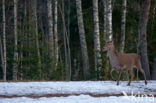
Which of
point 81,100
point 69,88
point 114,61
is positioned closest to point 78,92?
point 69,88

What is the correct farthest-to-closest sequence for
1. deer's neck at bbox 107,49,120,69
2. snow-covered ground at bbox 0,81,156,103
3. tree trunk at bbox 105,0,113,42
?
tree trunk at bbox 105,0,113,42 < deer's neck at bbox 107,49,120,69 < snow-covered ground at bbox 0,81,156,103

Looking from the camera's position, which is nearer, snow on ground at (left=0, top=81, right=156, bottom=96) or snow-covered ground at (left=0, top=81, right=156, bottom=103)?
snow-covered ground at (left=0, top=81, right=156, bottom=103)

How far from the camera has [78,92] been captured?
1573 cm

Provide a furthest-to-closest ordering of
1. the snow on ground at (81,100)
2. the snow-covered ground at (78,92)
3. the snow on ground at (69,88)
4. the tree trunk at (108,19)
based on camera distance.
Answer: the tree trunk at (108,19)
the snow on ground at (69,88)
the snow-covered ground at (78,92)
the snow on ground at (81,100)

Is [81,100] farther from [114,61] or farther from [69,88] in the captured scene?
[114,61]

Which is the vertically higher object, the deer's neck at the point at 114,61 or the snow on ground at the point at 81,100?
the deer's neck at the point at 114,61

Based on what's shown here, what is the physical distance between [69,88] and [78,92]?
0.57 metres

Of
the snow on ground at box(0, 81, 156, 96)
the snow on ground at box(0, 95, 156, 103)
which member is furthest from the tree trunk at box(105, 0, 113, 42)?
the snow on ground at box(0, 95, 156, 103)

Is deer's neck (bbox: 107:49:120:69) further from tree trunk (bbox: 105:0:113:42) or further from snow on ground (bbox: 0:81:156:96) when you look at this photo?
tree trunk (bbox: 105:0:113:42)

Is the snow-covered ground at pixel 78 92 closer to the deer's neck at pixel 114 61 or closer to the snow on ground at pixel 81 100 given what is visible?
the snow on ground at pixel 81 100

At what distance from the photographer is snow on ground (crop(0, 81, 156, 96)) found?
15.6m

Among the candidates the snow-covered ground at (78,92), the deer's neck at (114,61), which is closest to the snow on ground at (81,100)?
the snow-covered ground at (78,92)

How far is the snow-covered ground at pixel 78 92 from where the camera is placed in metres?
13.6

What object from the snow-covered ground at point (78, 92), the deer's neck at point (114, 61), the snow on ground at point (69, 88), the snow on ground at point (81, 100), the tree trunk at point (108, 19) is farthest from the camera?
the tree trunk at point (108, 19)
